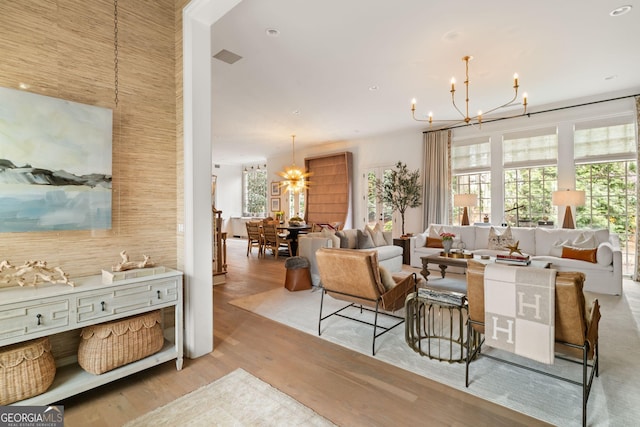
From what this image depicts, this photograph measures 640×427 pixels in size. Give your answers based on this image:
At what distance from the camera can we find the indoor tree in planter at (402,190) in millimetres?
7770

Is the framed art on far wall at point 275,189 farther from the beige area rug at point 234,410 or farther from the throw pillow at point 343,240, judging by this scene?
the beige area rug at point 234,410

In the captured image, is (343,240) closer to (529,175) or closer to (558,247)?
(558,247)

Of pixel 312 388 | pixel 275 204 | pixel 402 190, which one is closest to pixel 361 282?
pixel 312 388

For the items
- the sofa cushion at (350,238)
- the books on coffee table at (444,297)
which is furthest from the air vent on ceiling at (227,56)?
the books on coffee table at (444,297)

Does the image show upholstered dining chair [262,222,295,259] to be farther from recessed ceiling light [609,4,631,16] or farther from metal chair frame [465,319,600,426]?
recessed ceiling light [609,4,631,16]

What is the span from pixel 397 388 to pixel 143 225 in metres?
2.42

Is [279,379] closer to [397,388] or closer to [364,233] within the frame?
[397,388]

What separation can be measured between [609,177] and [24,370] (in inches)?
332

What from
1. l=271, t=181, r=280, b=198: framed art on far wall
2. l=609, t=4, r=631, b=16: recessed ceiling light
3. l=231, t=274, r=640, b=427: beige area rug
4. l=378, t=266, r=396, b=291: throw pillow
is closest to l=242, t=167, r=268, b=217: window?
l=271, t=181, r=280, b=198: framed art on far wall

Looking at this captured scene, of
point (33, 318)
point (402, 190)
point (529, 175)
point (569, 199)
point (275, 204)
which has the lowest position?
point (33, 318)

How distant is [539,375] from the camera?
239cm

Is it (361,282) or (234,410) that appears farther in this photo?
(361,282)

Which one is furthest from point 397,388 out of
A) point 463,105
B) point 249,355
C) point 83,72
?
point 463,105

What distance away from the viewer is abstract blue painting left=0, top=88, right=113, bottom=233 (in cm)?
203
